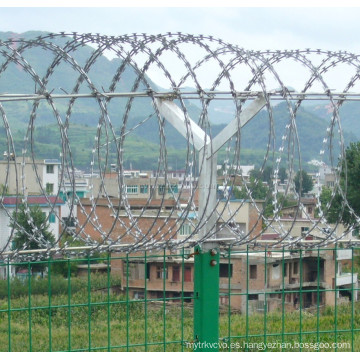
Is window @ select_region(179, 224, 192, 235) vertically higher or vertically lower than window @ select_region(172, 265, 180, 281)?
higher

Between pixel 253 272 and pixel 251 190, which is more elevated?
pixel 251 190

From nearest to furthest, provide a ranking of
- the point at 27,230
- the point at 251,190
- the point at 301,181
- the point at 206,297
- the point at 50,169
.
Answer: the point at 301,181 → the point at 206,297 → the point at 251,190 → the point at 27,230 → the point at 50,169

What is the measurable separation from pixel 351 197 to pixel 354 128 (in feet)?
388

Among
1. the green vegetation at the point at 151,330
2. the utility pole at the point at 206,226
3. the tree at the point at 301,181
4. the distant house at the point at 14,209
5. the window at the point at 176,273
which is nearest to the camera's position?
the distant house at the point at 14,209

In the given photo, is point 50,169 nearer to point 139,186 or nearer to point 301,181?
point 139,186

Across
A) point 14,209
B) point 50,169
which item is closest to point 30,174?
point 50,169

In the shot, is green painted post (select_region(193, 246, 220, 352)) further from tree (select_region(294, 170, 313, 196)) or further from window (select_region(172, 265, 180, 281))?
window (select_region(172, 265, 180, 281))

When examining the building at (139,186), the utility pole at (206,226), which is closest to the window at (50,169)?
the building at (139,186)

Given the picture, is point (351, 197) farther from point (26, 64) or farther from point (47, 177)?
point (26, 64)

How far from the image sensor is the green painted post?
779 centimetres

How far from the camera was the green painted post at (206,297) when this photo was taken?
7789mm

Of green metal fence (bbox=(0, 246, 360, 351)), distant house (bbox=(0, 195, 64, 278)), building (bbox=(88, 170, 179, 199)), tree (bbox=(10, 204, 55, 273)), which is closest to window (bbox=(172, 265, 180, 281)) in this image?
building (bbox=(88, 170, 179, 199))

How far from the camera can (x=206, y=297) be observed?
778cm

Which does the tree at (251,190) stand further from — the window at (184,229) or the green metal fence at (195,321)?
the window at (184,229)
